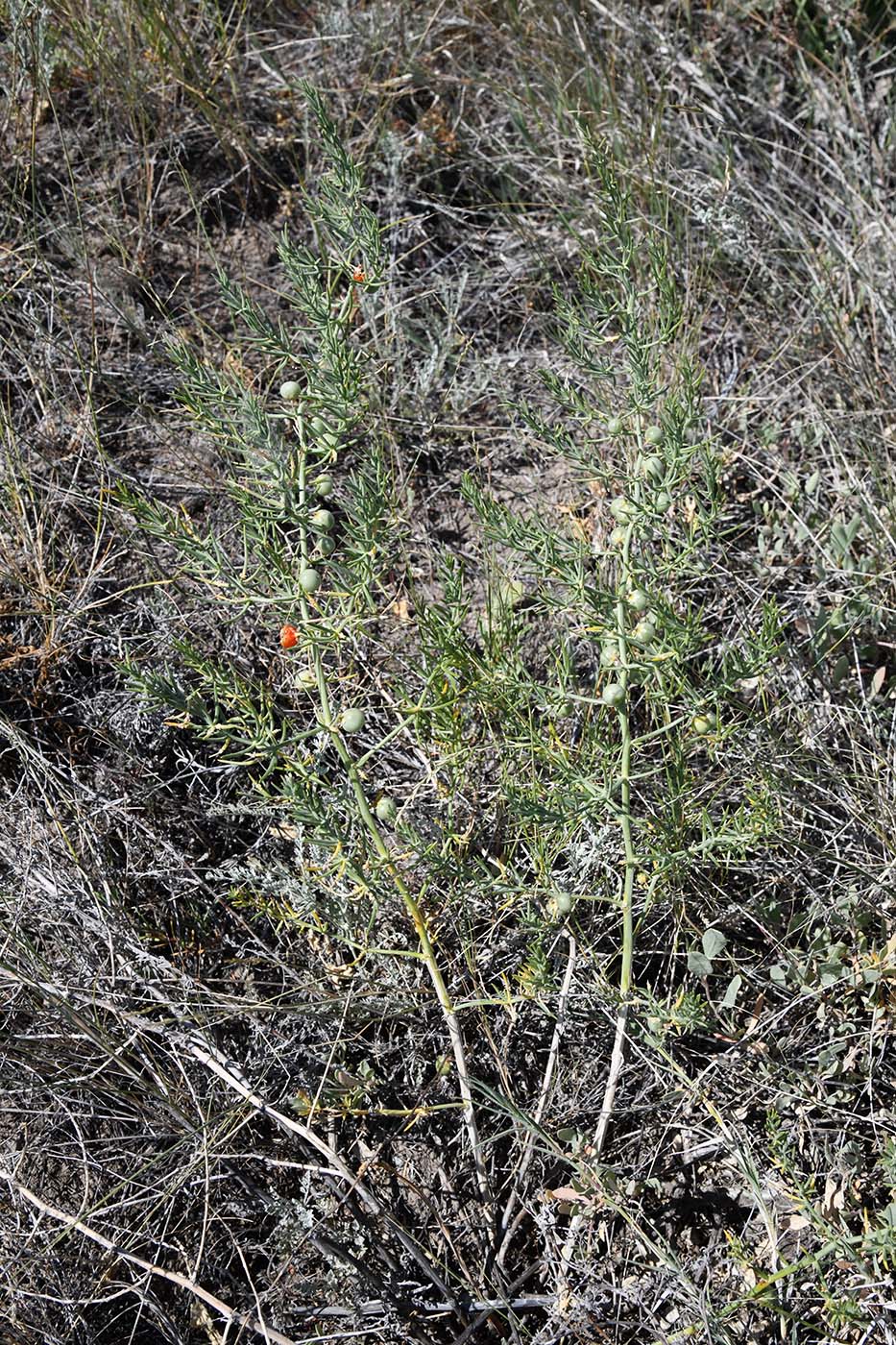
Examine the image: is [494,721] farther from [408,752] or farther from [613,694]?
[613,694]

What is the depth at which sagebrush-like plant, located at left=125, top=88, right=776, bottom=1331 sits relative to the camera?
193cm

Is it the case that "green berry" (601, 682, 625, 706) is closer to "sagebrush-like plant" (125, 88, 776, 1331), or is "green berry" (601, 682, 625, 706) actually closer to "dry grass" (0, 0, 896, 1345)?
"sagebrush-like plant" (125, 88, 776, 1331)

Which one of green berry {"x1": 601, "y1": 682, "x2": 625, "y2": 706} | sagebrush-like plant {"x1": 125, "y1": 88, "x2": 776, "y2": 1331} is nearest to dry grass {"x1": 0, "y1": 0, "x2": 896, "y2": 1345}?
sagebrush-like plant {"x1": 125, "y1": 88, "x2": 776, "y2": 1331}

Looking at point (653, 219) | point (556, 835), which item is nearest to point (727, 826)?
point (556, 835)

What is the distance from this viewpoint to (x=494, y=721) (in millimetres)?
2541

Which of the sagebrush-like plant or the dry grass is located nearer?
the sagebrush-like plant

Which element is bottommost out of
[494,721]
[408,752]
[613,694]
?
[408,752]

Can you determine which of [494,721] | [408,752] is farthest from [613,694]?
[408,752]

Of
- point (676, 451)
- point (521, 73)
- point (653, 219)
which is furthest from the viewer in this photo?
point (521, 73)

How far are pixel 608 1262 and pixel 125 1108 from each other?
1.00 metres

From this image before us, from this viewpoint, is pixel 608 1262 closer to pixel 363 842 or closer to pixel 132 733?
pixel 363 842

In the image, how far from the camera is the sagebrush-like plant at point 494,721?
1.93 metres

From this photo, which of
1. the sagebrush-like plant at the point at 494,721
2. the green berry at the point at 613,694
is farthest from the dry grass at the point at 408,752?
the green berry at the point at 613,694

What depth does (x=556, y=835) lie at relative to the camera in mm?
2328
